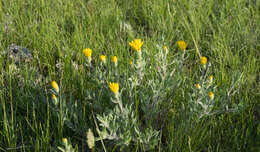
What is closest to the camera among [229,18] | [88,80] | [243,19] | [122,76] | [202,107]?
[202,107]

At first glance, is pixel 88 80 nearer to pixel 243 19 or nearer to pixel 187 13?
pixel 187 13

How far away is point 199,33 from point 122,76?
1.35 meters

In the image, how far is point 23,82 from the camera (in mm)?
2117

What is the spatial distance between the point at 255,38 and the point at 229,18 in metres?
0.51

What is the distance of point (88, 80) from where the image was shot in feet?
6.75

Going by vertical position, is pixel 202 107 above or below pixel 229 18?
below

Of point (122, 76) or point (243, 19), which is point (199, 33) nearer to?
point (243, 19)

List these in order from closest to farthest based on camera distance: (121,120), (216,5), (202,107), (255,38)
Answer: (121,120)
(202,107)
(255,38)
(216,5)

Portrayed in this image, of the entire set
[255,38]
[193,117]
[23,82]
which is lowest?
[193,117]

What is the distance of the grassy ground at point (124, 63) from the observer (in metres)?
1.62

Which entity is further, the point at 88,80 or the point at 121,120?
the point at 88,80

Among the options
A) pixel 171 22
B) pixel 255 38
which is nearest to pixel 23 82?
pixel 171 22

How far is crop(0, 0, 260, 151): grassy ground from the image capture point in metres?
1.62

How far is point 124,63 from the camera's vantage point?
7.18ft
